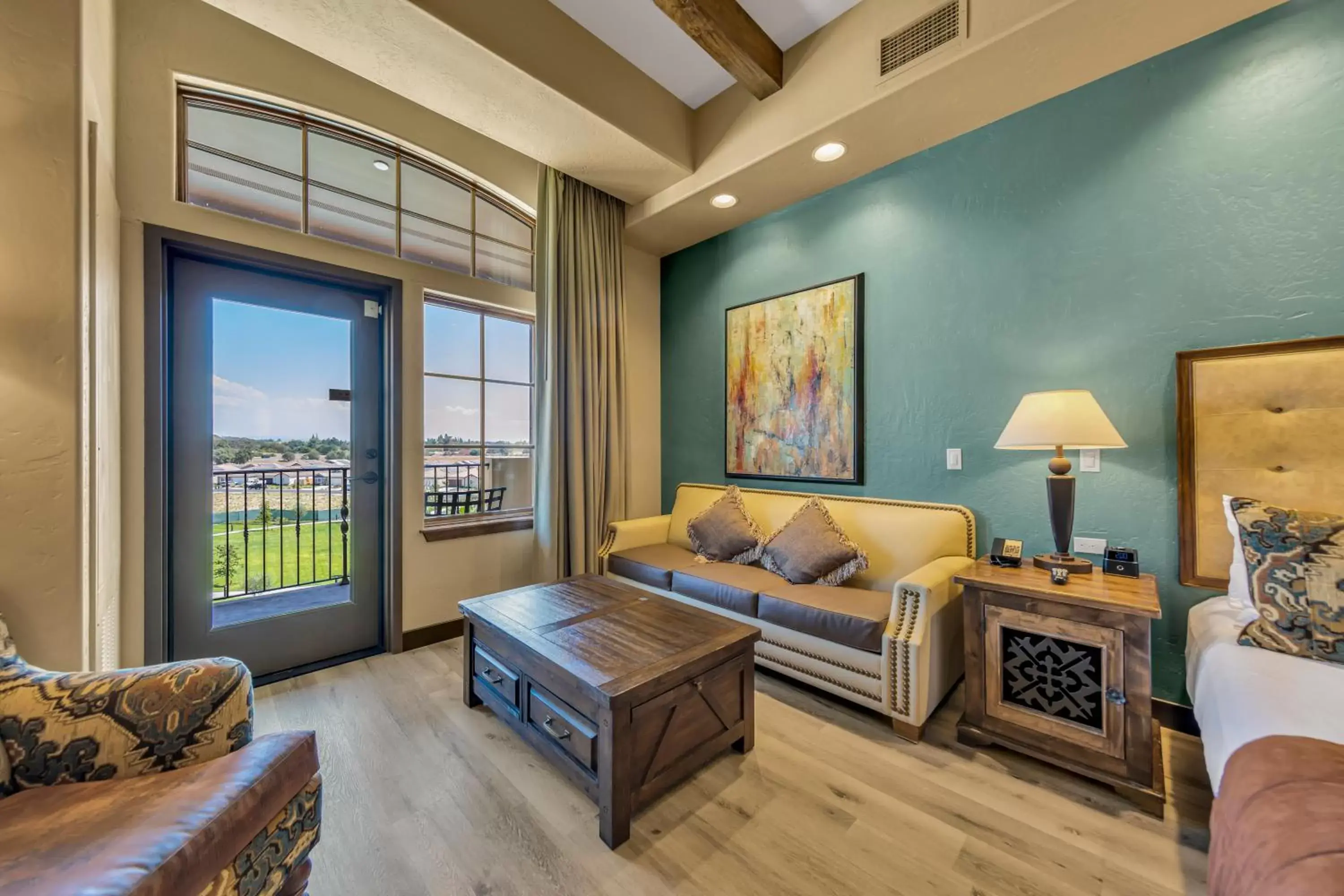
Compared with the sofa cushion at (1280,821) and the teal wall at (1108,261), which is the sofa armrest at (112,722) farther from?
the teal wall at (1108,261)

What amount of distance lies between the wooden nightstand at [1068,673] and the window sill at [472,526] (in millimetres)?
2594

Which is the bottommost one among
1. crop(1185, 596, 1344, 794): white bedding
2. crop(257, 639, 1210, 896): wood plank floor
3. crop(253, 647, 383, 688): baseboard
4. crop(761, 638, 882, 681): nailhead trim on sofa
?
crop(257, 639, 1210, 896): wood plank floor

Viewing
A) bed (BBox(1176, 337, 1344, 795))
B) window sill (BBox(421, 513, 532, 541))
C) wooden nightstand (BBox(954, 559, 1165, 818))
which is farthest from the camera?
window sill (BBox(421, 513, 532, 541))

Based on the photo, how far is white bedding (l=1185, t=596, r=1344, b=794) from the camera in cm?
112

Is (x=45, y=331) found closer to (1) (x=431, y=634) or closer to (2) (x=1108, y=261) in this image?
(1) (x=431, y=634)

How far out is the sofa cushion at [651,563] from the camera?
2.86m

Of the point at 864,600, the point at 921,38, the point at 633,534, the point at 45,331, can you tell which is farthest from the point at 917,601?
the point at 45,331

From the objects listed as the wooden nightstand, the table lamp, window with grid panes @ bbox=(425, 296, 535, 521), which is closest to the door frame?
window with grid panes @ bbox=(425, 296, 535, 521)

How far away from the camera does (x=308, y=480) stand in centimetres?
262

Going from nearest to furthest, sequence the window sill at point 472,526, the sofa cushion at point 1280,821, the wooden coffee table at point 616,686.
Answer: the sofa cushion at point 1280,821 → the wooden coffee table at point 616,686 → the window sill at point 472,526

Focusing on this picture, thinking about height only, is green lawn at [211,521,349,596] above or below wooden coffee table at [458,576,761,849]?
above

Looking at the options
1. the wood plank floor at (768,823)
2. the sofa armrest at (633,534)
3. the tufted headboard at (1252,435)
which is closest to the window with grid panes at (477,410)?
the sofa armrest at (633,534)

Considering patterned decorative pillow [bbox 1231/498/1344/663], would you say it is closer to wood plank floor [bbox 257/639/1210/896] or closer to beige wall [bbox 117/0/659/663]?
wood plank floor [bbox 257/639/1210/896]

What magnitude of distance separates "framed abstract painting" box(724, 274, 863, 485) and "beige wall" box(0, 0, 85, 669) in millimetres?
2980
